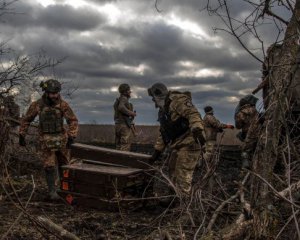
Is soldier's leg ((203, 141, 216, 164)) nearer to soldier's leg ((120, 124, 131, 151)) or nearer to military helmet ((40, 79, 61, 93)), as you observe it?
military helmet ((40, 79, 61, 93))

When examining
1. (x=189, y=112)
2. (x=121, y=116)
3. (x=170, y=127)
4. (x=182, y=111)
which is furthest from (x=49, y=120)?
(x=121, y=116)

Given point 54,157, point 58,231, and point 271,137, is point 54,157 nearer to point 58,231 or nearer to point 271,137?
point 58,231

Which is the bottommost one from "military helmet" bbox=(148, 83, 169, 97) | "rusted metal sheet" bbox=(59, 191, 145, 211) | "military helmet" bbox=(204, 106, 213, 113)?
"rusted metal sheet" bbox=(59, 191, 145, 211)

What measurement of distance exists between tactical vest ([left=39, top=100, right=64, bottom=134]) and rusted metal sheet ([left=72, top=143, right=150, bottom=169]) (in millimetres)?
679

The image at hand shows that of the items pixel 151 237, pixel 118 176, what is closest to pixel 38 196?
pixel 118 176

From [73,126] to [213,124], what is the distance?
4.07 metres

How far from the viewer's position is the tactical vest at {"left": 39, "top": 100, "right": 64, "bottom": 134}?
8.28 metres

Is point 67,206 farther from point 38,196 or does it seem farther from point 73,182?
point 38,196

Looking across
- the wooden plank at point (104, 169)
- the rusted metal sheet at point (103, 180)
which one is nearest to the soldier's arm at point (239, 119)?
the rusted metal sheet at point (103, 180)

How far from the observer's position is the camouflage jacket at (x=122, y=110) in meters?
13.1

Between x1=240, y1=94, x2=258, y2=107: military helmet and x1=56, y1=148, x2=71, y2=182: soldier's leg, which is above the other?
x1=240, y1=94, x2=258, y2=107: military helmet

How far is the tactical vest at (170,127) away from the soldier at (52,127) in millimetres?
1806

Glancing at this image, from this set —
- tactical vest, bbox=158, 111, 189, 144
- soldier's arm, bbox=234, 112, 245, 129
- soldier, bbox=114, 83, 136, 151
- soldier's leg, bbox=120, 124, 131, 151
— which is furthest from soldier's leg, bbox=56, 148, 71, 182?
soldier's leg, bbox=120, 124, 131, 151

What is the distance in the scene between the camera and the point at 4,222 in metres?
6.10
